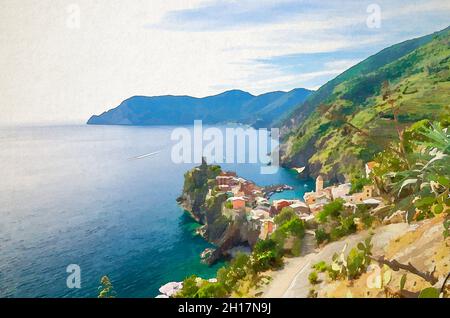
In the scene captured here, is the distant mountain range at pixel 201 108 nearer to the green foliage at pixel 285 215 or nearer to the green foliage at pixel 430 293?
the green foliage at pixel 285 215

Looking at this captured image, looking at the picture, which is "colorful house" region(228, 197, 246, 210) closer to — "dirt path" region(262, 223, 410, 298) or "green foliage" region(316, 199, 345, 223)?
"green foliage" region(316, 199, 345, 223)

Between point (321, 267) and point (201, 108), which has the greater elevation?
point (201, 108)

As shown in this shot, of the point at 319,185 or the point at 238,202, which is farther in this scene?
the point at 238,202

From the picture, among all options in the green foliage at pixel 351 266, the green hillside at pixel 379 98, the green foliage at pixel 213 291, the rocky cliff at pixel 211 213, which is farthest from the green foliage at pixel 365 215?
the rocky cliff at pixel 211 213

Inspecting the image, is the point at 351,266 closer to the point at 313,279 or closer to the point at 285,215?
the point at 313,279

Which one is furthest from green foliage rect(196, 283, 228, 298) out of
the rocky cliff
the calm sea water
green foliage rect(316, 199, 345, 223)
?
the rocky cliff

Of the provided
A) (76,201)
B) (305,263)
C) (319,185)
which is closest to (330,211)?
(305,263)
